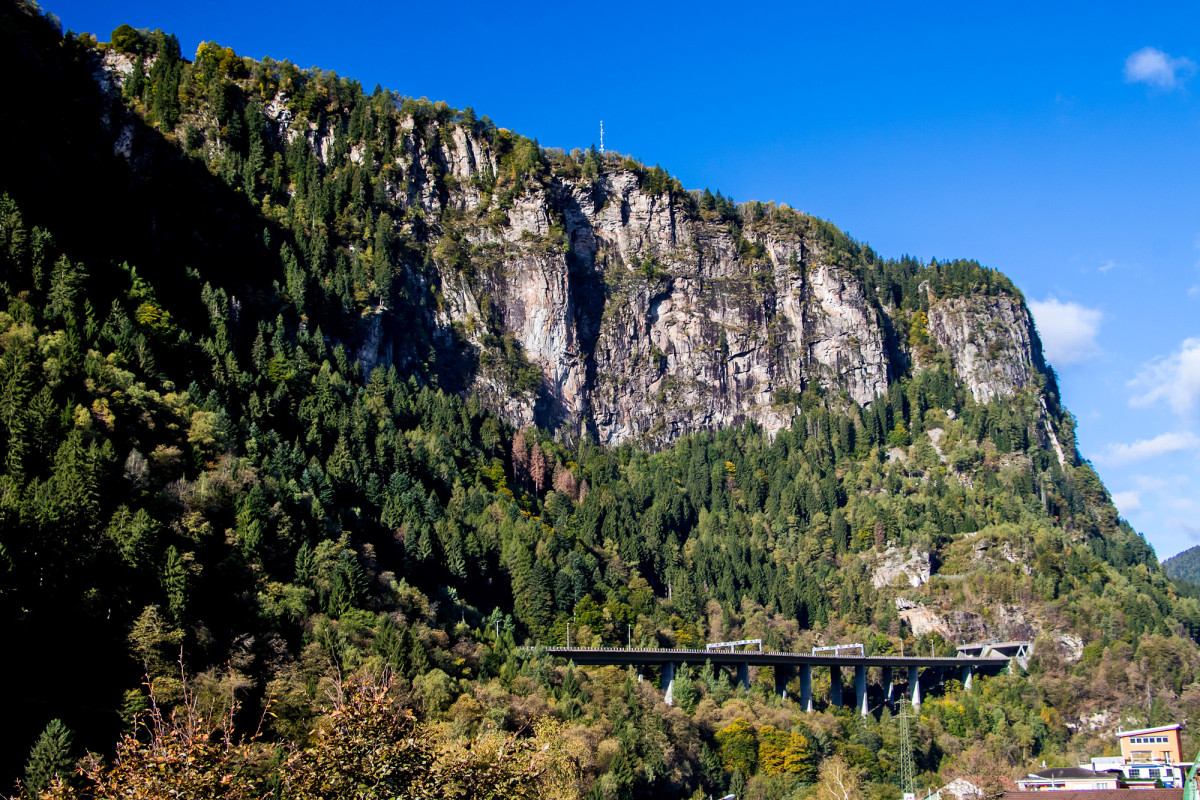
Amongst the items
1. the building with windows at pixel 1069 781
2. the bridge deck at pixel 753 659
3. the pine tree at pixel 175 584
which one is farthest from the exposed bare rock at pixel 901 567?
the pine tree at pixel 175 584

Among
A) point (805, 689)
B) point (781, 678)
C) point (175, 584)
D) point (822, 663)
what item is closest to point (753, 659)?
point (805, 689)

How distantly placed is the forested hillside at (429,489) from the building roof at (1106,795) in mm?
16705

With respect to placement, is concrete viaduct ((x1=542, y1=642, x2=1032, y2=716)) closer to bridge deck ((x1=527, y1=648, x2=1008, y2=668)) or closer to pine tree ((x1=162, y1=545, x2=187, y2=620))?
bridge deck ((x1=527, y1=648, x2=1008, y2=668))

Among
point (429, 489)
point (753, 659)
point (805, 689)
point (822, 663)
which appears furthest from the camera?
point (822, 663)

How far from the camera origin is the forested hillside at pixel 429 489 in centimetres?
6031

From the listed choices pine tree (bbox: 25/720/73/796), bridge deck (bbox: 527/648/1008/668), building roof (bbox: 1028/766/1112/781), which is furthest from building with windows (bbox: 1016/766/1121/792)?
pine tree (bbox: 25/720/73/796)

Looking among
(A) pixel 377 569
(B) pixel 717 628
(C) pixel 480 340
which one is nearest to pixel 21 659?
(A) pixel 377 569

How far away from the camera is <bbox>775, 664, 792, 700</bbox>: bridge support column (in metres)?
120

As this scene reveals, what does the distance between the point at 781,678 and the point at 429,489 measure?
46790 millimetres

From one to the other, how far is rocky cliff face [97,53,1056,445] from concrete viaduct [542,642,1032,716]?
5887 cm

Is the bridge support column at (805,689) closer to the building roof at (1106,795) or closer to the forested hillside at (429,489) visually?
the forested hillside at (429,489)

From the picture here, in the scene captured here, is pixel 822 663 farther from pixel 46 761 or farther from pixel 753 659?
pixel 46 761

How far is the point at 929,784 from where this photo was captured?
327ft

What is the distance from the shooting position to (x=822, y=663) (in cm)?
12188
